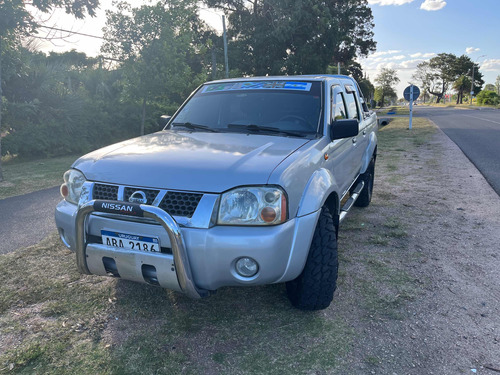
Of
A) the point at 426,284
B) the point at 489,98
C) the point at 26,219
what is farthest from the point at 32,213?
the point at 489,98

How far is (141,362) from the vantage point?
2406 millimetres

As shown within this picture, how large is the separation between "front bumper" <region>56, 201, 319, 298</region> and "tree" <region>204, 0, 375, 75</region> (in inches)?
896

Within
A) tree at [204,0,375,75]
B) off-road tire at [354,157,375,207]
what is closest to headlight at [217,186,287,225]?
off-road tire at [354,157,375,207]

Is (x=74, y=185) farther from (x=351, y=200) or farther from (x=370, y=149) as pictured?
(x=370, y=149)

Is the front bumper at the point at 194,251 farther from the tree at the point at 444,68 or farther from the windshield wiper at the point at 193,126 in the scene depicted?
the tree at the point at 444,68

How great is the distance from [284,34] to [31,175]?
1803 centimetres

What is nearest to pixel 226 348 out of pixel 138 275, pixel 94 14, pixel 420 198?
pixel 138 275

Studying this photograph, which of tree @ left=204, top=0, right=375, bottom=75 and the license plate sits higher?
tree @ left=204, top=0, right=375, bottom=75

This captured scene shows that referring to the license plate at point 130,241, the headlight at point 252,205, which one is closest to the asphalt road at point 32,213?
the license plate at point 130,241

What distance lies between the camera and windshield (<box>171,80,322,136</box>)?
3486 mm

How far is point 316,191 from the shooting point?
2742mm

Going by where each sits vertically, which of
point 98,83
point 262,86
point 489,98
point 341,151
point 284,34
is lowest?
point 341,151

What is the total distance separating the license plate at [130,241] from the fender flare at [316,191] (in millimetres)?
922

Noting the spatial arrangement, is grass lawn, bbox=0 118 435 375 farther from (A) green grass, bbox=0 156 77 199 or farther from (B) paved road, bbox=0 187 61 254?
(A) green grass, bbox=0 156 77 199
